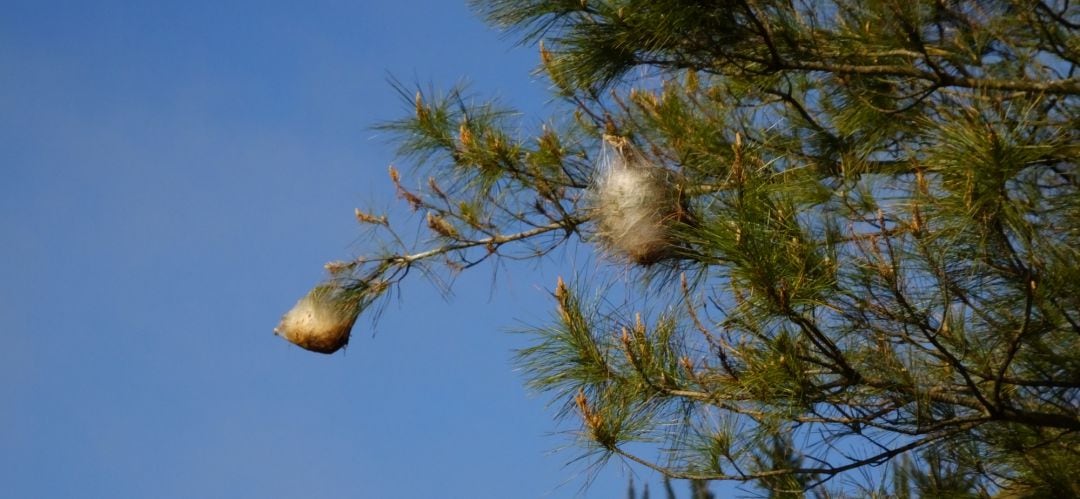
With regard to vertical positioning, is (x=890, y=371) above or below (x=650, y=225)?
below

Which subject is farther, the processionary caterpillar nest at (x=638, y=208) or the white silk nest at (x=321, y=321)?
the white silk nest at (x=321, y=321)

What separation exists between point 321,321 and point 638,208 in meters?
0.92

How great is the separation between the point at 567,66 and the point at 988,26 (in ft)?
3.19

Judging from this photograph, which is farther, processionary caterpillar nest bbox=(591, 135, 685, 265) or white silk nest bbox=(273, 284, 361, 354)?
white silk nest bbox=(273, 284, 361, 354)

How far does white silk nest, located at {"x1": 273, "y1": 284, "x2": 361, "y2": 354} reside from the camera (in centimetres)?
299

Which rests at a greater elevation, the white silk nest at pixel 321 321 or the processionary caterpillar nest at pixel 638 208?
the white silk nest at pixel 321 321

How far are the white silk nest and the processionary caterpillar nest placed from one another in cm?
77

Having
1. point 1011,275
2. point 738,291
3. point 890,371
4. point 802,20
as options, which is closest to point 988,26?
point 802,20

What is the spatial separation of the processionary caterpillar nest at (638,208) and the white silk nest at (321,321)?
767 mm

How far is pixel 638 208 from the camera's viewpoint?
2461 millimetres

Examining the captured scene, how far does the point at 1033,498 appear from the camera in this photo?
276cm

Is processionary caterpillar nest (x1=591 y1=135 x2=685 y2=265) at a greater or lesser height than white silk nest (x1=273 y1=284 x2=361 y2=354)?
lesser

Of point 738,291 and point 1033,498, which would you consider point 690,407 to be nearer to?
point 738,291

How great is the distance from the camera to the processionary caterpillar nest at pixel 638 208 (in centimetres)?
245
